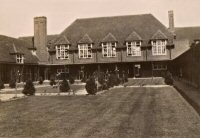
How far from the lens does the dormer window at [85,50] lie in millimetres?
53500

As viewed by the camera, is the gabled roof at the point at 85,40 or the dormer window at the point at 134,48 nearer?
the dormer window at the point at 134,48

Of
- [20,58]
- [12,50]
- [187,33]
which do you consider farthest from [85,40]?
[187,33]

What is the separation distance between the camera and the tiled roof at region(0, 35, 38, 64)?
44116 millimetres

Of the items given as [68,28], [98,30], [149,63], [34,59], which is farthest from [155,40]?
[34,59]

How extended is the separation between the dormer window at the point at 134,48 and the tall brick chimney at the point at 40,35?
1477 centimetres

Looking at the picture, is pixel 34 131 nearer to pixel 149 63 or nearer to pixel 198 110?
pixel 198 110

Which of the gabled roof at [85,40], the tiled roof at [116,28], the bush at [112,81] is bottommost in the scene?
the bush at [112,81]

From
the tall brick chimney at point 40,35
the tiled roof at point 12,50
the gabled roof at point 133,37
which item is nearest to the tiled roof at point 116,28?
the gabled roof at point 133,37

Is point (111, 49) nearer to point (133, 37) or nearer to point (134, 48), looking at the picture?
point (134, 48)

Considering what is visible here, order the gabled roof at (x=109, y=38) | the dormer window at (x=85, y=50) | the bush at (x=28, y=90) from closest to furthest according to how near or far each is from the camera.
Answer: the bush at (x=28, y=90) < the gabled roof at (x=109, y=38) < the dormer window at (x=85, y=50)

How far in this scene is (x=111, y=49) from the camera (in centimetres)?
5259

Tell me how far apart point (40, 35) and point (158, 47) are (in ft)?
66.1

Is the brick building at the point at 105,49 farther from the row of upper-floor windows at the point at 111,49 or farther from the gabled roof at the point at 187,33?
the gabled roof at the point at 187,33

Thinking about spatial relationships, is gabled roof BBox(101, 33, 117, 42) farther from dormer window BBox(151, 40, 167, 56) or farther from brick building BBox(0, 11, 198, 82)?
dormer window BBox(151, 40, 167, 56)
